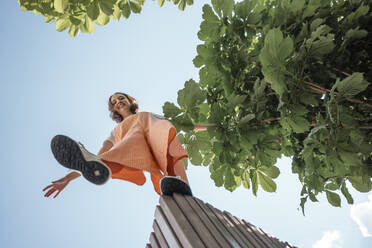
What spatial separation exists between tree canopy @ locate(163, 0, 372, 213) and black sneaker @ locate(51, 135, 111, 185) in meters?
0.42

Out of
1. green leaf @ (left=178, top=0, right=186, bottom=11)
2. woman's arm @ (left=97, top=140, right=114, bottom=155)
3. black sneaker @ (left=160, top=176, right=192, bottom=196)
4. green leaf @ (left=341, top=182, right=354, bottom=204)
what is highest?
green leaf @ (left=178, top=0, right=186, bottom=11)

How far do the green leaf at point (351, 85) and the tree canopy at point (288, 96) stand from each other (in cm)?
6

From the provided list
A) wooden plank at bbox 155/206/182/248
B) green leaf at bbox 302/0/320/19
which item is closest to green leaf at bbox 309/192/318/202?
wooden plank at bbox 155/206/182/248

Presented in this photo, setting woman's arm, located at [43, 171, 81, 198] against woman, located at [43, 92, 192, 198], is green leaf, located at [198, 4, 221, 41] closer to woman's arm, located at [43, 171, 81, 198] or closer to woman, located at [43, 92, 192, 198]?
woman, located at [43, 92, 192, 198]

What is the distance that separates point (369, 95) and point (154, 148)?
3.58 ft

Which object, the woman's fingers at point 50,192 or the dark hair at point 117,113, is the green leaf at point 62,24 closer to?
the dark hair at point 117,113

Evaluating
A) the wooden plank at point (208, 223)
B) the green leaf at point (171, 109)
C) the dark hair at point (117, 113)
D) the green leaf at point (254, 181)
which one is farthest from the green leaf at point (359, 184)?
the dark hair at point (117, 113)

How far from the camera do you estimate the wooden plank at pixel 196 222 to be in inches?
45.2

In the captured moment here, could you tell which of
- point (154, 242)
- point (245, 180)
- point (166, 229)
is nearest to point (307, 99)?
point (245, 180)

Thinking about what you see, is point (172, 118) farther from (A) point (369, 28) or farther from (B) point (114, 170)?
(A) point (369, 28)

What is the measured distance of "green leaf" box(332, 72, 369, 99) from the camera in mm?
887

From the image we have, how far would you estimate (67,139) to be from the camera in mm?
1299

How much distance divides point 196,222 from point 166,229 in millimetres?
134

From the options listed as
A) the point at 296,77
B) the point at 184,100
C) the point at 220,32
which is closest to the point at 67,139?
the point at 184,100
